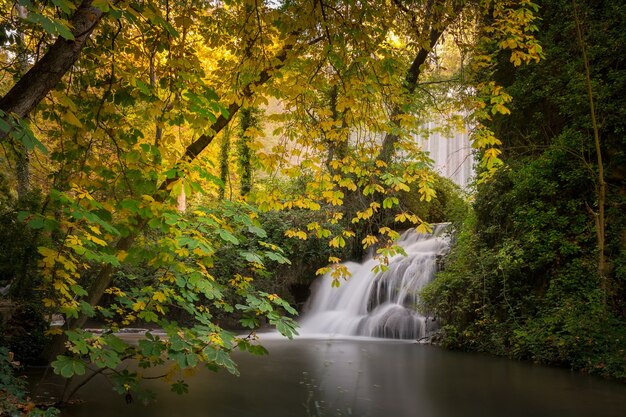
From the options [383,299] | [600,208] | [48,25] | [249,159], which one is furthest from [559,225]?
[48,25]

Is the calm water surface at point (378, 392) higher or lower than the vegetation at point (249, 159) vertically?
lower

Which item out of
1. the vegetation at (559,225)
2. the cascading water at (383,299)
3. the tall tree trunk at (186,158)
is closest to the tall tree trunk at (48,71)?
the tall tree trunk at (186,158)

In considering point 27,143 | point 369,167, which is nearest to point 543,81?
point 369,167

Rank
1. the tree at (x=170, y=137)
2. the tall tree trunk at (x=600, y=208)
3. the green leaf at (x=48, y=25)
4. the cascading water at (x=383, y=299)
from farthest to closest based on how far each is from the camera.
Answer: the cascading water at (x=383, y=299) < the tall tree trunk at (x=600, y=208) < the tree at (x=170, y=137) < the green leaf at (x=48, y=25)

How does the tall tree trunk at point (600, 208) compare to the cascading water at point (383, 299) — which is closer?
the tall tree trunk at point (600, 208)

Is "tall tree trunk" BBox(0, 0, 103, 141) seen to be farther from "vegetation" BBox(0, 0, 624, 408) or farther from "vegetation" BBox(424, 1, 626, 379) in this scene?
"vegetation" BBox(424, 1, 626, 379)

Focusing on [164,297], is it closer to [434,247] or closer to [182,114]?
[182,114]

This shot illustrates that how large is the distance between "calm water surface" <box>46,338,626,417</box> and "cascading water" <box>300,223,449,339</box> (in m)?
3.60

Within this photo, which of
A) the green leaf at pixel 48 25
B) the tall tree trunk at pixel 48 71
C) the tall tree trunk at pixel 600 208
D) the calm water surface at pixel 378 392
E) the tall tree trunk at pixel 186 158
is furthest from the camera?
the tall tree trunk at pixel 600 208

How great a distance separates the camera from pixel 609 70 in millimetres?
8719

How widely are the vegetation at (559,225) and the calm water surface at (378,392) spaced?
0.68m

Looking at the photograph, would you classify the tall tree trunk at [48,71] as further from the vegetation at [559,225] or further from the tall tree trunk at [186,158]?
the vegetation at [559,225]

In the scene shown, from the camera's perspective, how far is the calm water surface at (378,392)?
5.64 m

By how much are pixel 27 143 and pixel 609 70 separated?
9.50m
